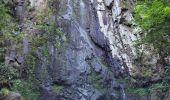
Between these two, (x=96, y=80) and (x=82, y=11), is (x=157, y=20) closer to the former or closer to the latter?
(x=96, y=80)

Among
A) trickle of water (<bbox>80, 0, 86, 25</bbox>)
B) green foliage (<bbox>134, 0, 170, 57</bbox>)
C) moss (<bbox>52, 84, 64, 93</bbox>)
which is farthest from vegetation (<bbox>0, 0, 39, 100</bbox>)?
green foliage (<bbox>134, 0, 170, 57</bbox>)

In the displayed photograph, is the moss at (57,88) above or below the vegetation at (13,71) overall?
below

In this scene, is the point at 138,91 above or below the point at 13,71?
below

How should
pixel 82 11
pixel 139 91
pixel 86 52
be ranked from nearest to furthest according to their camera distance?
1. pixel 86 52
2. pixel 139 91
3. pixel 82 11

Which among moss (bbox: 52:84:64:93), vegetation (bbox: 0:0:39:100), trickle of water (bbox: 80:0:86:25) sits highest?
trickle of water (bbox: 80:0:86:25)

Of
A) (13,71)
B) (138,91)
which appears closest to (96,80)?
(138,91)

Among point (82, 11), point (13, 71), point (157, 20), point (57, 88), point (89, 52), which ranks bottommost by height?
point (57, 88)

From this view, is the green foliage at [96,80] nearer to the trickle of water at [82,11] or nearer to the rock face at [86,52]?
the rock face at [86,52]

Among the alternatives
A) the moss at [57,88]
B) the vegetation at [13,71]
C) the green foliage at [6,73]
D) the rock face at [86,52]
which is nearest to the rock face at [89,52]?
the rock face at [86,52]

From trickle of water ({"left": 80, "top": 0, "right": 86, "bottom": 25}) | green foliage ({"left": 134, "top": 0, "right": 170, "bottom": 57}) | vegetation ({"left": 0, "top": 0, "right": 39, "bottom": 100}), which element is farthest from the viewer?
trickle of water ({"left": 80, "top": 0, "right": 86, "bottom": 25})

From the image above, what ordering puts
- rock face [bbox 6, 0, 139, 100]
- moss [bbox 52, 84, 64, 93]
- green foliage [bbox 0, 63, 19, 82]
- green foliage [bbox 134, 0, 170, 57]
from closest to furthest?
green foliage [bbox 0, 63, 19, 82], green foliage [bbox 134, 0, 170, 57], moss [bbox 52, 84, 64, 93], rock face [bbox 6, 0, 139, 100]

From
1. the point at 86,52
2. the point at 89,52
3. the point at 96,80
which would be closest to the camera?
the point at 96,80

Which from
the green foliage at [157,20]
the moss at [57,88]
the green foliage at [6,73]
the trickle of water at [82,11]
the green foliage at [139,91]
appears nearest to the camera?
the green foliage at [6,73]

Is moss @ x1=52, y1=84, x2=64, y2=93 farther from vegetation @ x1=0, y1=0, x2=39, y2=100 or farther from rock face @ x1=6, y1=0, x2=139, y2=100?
vegetation @ x1=0, y1=0, x2=39, y2=100
